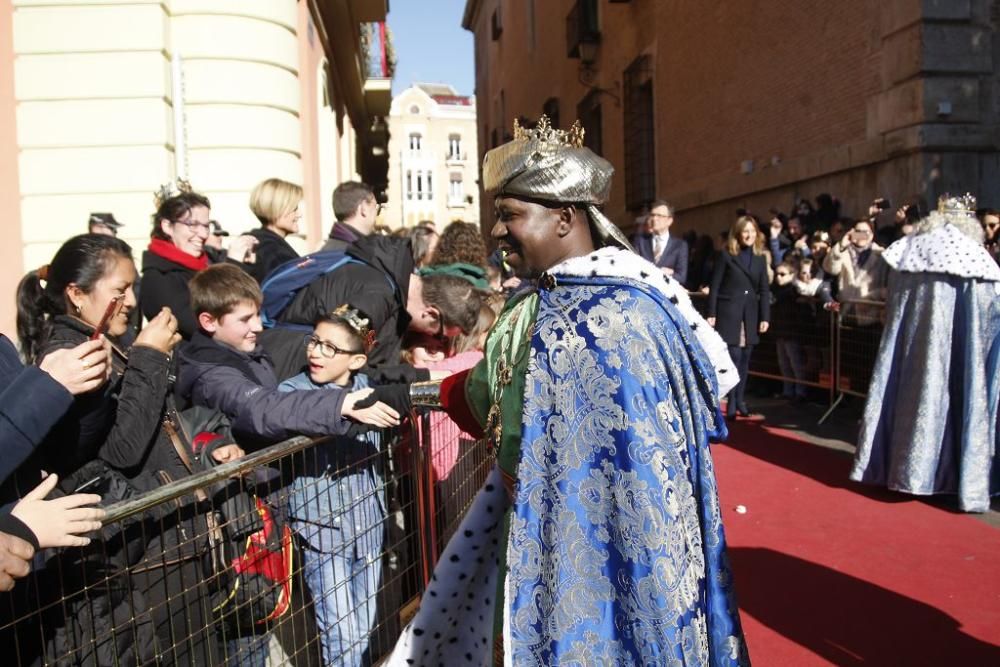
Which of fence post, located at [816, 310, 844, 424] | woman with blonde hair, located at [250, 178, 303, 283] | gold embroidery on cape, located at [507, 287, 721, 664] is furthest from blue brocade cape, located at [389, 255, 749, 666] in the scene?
fence post, located at [816, 310, 844, 424]

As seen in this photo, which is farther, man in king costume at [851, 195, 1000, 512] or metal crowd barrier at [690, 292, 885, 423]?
metal crowd barrier at [690, 292, 885, 423]

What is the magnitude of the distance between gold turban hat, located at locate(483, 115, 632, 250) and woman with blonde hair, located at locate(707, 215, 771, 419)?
627 cm

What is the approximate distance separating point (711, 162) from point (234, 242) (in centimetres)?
1013

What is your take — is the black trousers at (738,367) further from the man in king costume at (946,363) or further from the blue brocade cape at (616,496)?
the blue brocade cape at (616,496)

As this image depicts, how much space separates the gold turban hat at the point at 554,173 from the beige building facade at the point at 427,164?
2555 inches

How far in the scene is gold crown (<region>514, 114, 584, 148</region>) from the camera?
2.26 metres

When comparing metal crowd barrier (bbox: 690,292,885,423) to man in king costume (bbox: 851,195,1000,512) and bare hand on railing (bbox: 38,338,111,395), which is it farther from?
bare hand on railing (bbox: 38,338,111,395)

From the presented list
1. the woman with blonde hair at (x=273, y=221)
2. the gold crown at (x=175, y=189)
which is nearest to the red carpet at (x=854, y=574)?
the woman with blonde hair at (x=273, y=221)

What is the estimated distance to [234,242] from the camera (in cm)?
552

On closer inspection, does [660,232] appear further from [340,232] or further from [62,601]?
[62,601]

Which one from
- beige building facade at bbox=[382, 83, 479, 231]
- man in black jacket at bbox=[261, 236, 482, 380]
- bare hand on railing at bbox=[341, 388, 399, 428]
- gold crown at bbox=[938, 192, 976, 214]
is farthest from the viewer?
beige building facade at bbox=[382, 83, 479, 231]

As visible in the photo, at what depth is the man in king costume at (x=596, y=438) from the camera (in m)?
2.00

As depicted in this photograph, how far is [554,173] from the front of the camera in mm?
2203

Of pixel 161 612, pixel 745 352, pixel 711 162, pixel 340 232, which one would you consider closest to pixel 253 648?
pixel 161 612
